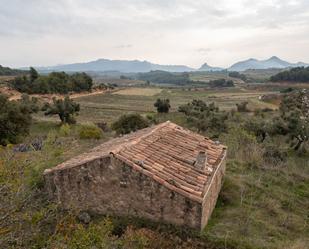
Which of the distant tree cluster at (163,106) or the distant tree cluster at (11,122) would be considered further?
the distant tree cluster at (163,106)

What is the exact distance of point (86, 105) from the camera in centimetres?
6059

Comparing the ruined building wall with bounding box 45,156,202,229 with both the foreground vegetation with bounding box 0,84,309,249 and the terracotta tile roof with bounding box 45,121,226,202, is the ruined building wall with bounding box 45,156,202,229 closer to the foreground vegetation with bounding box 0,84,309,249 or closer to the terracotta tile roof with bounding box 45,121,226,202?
the terracotta tile roof with bounding box 45,121,226,202

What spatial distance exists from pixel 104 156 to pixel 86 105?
5090 centimetres

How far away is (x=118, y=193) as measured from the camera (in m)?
11.1

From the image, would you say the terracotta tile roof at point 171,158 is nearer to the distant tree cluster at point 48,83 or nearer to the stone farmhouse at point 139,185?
the stone farmhouse at point 139,185

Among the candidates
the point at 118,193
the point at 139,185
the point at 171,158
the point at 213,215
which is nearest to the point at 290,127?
the point at 213,215

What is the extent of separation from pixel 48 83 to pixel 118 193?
61.1m

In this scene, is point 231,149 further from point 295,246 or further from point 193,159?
point 295,246

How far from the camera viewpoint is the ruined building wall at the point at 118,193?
10.2m

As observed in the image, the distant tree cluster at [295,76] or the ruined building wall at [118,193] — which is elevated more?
the ruined building wall at [118,193]

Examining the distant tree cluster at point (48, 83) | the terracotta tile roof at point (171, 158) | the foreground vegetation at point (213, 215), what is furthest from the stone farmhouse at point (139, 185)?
the distant tree cluster at point (48, 83)

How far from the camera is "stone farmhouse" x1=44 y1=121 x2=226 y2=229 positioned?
10258 mm

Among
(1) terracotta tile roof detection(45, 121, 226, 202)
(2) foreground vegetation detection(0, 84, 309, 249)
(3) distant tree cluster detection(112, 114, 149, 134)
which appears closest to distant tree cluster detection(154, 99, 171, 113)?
(3) distant tree cluster detection(112, 114, 149, 134)

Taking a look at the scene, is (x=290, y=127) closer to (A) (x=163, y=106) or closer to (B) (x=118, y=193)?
(B) (x=118, y=193)
